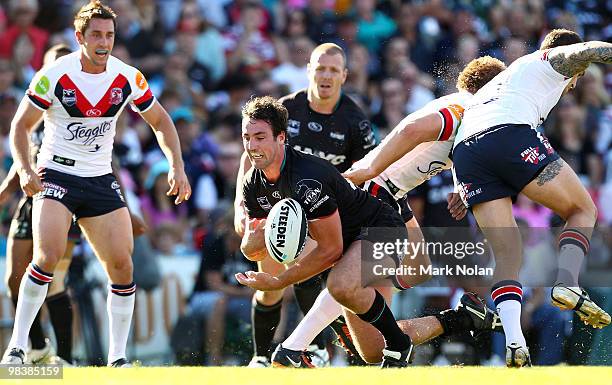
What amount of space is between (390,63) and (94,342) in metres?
5.22

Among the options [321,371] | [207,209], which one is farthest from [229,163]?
[321,371]

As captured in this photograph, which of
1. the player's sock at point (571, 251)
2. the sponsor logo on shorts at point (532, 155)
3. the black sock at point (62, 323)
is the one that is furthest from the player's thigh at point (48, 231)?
the player's sock at point (571, 251)

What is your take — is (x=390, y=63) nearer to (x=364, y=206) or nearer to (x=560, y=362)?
(x=560, y=362)

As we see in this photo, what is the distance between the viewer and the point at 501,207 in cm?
838

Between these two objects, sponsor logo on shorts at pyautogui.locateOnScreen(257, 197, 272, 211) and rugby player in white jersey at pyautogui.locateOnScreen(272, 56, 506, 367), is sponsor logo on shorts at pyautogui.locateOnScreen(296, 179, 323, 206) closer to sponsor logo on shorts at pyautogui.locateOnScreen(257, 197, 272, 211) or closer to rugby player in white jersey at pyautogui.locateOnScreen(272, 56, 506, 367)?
sponsor logo on shorts at pyautogui.locateOnScreen(257, 197, 272, 211)

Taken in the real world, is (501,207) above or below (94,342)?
above

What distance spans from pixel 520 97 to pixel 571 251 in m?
1.07

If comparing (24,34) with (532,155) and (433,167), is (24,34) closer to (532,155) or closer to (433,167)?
(433,167)

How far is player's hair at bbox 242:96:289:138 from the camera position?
26.2ft

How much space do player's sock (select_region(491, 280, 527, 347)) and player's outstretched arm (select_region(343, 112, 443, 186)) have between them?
1.09 metres

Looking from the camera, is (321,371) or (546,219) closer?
(321,371)

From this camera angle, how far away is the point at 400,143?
28.0 feet

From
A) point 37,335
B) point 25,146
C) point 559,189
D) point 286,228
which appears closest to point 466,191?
point 559,189

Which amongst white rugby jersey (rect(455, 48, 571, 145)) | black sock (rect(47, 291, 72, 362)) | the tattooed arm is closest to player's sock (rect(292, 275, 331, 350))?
black sock (rect(47, 291, 72, 362))
